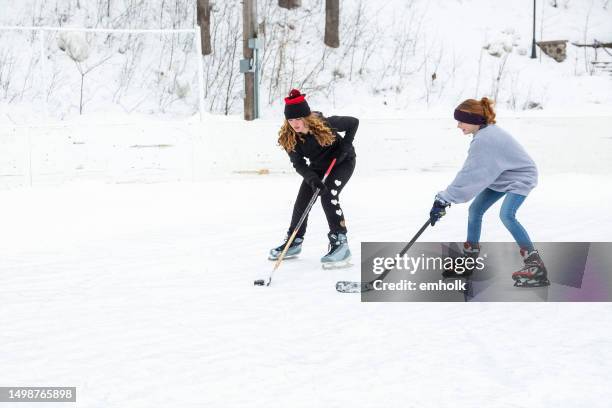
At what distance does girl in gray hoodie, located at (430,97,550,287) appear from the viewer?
12.6 feet

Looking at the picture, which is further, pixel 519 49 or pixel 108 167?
pixel 519 49

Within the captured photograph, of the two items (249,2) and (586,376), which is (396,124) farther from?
(586,376)

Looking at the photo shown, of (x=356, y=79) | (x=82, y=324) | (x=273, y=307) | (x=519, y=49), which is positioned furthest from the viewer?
(x=519, y=49)

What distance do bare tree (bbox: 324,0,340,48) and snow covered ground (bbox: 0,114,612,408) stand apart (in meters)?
5.81

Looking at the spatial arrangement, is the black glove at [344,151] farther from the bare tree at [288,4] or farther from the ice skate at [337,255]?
the bare tree at [288,4]

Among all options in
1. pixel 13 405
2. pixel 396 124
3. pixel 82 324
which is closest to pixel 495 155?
pixel 82 324

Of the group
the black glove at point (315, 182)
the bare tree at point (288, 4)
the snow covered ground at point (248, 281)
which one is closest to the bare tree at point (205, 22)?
the bare tree at point (288, 4)

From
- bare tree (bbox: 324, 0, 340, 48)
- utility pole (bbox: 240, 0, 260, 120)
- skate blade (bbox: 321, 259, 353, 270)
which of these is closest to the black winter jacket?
skate blade (bbox: 321, 259, 353, 270)

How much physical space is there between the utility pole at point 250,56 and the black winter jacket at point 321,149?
4.78 metres

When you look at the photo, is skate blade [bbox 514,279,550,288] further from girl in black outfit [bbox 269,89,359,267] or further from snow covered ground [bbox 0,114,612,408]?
girl in black outfit [bbox 269,89,359,267]

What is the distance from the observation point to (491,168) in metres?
3.84

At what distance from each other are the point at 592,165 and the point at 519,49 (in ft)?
22.4

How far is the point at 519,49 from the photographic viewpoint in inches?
583

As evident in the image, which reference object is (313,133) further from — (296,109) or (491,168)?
(491,168)
